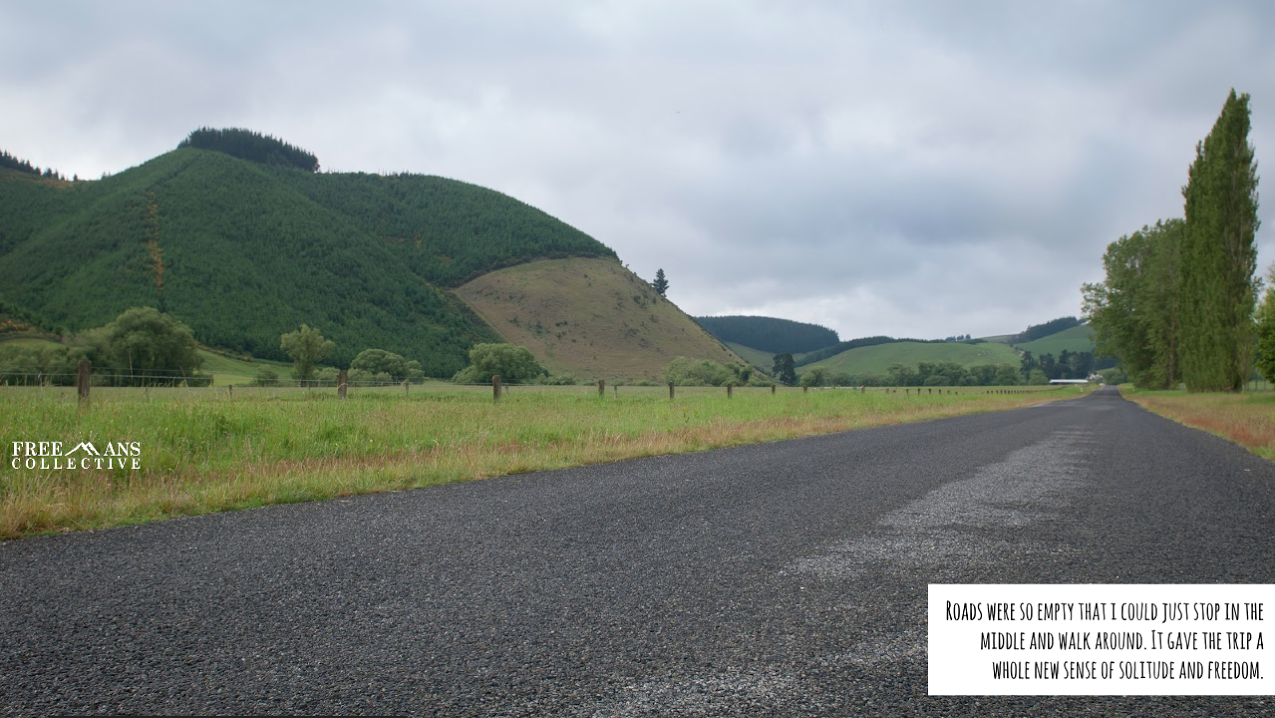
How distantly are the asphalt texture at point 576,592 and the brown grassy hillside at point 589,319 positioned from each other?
116452 mm

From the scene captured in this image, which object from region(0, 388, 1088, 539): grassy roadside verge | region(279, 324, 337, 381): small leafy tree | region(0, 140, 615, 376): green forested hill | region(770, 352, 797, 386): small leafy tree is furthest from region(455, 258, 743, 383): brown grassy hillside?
region(0, 388, 1088, 539): grassy roadside verge

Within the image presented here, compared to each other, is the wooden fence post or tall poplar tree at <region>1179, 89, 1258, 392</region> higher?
tall poplar tree at <region>1179, 89, 1258, 392</region>

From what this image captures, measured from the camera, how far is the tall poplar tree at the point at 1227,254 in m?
38.6

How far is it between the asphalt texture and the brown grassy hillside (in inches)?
4585

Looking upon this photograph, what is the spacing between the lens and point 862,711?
2611 mm

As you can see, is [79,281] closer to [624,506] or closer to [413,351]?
[413,351]

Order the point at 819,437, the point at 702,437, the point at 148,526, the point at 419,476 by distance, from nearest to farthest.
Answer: the point at 148,526 < the point at 419,476 < the point at 702,437 < the point at 819,437

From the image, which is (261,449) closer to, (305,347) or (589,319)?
(305,347)

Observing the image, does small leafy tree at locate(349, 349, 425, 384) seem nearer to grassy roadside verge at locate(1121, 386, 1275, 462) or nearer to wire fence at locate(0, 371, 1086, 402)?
wire fence at locate(0, 371, 1086, 402)

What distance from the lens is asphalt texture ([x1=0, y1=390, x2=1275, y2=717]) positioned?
2.76 meters

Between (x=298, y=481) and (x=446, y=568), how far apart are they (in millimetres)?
4293

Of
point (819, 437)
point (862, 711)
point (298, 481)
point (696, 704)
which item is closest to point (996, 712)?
point (862, 711)

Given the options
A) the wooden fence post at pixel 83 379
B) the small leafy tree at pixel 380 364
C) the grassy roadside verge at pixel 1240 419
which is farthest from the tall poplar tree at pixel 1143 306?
the small leafy tree at pixel 380 364

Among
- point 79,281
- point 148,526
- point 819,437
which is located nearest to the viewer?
point 148,526
